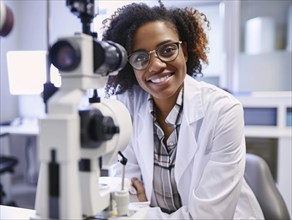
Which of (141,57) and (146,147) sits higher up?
(141,57)

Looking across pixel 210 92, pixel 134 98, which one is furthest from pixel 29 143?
pixel 210 92

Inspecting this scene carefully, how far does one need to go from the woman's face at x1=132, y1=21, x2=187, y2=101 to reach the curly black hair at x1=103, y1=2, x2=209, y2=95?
3 cm

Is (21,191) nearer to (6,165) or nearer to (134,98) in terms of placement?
(6,165)

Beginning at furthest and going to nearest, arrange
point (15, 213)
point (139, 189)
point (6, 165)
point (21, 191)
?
1. point (21, 191)
2. point (6, 165)
3. point (139, 189)
4. point (15, 213)

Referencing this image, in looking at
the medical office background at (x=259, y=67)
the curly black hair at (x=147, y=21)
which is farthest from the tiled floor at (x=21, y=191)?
the curly black hair at (x=147, y=21)

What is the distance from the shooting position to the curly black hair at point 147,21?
97cm

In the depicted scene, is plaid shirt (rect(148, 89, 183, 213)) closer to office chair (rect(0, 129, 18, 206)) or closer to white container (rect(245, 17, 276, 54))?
office chair (rect(0, 129, 18, 206))

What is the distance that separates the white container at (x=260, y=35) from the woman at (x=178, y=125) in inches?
60.2

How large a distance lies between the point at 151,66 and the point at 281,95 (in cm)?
169

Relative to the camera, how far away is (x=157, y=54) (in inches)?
36.1

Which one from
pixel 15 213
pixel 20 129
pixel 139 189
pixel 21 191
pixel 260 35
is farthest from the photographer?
pixel 21 191

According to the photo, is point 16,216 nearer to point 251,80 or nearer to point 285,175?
point 285,175

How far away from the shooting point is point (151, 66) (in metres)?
0.92

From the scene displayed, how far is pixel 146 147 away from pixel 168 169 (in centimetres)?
12
